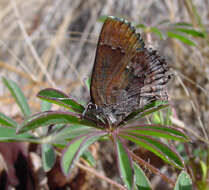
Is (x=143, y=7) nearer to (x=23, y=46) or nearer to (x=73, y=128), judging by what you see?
(x=23, y=46)

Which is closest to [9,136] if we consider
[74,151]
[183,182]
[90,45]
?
[74,151]

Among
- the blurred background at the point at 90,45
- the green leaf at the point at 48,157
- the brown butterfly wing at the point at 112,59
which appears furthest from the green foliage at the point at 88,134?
the blurred background at the point at 90,45

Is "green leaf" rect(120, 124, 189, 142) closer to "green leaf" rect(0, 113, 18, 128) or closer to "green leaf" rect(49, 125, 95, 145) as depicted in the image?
"green leaf" rect(49, 125, 95, 145)

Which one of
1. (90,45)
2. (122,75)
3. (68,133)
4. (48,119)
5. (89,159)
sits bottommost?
(89,159)

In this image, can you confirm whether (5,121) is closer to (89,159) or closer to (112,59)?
(89,159)

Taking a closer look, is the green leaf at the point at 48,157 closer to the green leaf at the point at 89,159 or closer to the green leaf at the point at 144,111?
the green leaf at the point at 89,159

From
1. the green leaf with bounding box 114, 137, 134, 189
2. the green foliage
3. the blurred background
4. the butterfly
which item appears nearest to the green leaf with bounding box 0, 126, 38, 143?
the green foliage
